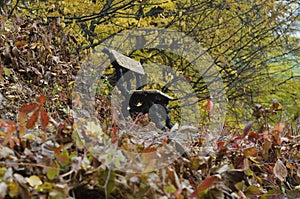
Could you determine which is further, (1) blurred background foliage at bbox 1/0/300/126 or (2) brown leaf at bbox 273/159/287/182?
(1) blurred background foliage at bbox 1/0/300/126

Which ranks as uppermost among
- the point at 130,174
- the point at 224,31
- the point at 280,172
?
the point at 224,31

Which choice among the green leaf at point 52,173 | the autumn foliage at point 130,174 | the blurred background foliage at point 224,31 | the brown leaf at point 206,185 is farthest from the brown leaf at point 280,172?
the blurred background foliage at point 224,31

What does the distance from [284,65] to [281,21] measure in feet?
2.31

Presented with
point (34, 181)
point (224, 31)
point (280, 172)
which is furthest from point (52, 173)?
point (224, 31)

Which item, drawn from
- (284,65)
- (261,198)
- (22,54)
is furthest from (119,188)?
(284,65)

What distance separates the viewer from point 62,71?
2174 millimetres

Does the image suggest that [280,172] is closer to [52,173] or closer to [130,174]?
[130,174]

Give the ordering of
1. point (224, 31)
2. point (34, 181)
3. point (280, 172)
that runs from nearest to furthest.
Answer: point (34, 181)
point (280, 172)
point (224, 31)

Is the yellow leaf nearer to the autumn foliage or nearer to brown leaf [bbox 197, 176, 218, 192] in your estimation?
the autumn foliage

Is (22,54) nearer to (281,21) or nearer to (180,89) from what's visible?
(180,89)

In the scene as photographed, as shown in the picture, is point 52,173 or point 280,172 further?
point 280,172

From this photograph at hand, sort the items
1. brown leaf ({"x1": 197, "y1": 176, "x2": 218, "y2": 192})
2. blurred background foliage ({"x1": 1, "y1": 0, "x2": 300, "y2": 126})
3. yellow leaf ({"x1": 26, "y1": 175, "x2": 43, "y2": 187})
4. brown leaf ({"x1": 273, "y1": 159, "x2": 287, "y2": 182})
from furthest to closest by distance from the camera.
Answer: blurred background foliage ({"x1": 1, "y1": 0, "x2": 300, "y2": 126})
brown leaf ({"x1": 273, "y1": 159, "x2": 287, "y2": 182})
brown leaf ({"x1": 197, "y1": 176, "x2": 218, "y2": 192})
yellow leaf ({"x1": 26, "y1": 175, "x2": 43, "y2": 187})

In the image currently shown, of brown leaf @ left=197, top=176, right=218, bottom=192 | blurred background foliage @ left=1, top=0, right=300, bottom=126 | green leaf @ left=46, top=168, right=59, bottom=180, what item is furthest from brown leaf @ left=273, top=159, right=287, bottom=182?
blurred background foliage @ left=1, top=0, right=300, bottom=126

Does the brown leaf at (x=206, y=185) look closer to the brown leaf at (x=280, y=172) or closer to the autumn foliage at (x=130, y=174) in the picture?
the autumn foliage at (x=130, y=174)
